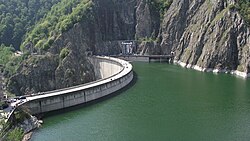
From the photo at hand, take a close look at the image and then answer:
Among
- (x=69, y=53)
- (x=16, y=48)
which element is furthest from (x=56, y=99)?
(x=16, y=48)

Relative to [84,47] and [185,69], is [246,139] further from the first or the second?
[84,47]

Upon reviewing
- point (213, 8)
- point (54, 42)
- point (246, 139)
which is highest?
point (213, 8)

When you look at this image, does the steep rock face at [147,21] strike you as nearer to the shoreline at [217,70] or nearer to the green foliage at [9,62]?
the shoreline at [217,70]

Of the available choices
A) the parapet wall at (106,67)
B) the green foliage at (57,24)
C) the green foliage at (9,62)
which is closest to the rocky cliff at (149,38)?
the green foliage at (57,24)

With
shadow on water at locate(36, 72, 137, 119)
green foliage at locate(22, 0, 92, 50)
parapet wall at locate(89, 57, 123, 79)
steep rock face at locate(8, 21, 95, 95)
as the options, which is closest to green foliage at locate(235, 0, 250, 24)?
parapet wall at locate(89, 57, 123, 79)

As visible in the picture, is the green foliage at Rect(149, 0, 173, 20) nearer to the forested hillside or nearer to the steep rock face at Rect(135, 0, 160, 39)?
the steep rock face at Rect(135, 0, 160, 39)
